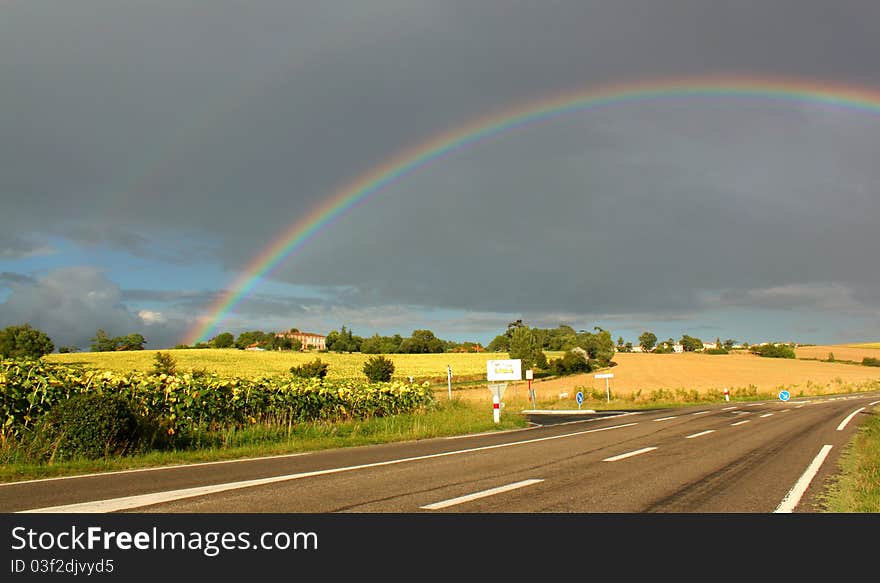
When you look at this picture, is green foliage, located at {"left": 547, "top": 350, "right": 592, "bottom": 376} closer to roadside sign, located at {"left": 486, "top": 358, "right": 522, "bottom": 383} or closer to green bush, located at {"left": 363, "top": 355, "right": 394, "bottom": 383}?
green bush, located at {"left": 363, "top": 355, "right": 394, "bottom": 383}

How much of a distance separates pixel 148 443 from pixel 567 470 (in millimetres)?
9089

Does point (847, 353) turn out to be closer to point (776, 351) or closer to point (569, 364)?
point (776, 351)

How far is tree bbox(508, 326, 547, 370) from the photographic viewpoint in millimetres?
86188

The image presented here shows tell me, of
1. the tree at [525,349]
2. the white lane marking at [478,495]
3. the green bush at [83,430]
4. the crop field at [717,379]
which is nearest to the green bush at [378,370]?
the crop field at [717,379]

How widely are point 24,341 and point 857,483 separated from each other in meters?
100

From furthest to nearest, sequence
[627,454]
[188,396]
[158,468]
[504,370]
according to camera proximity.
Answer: [504,370]
[188,396]
[627,454]
[158,468]

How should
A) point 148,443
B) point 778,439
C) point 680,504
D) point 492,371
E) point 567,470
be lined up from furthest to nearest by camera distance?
point 492,371 → point 778,439 → point 148,443 → point 567,470 → point 680,504

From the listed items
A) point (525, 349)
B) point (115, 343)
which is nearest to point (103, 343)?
point (115, 343)

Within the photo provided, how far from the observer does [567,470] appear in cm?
1113

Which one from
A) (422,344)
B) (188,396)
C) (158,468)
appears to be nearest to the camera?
(158,468)

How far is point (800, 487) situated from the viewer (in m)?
9.41
